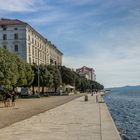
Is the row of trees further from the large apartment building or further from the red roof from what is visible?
the red roof

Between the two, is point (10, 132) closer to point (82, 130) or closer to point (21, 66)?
point (82, 130)

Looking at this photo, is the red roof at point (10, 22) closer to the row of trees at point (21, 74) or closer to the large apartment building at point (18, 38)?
the large apartment building at point (18, 38)

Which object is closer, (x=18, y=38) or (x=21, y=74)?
(x=21, y=74)

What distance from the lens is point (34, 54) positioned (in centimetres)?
12519

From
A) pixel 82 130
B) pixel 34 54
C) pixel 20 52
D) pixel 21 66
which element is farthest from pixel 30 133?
pixel 34 54

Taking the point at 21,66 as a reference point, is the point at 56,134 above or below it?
below

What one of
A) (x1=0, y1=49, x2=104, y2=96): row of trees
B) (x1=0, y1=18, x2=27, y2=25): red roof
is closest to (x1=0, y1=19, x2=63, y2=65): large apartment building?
(x1=0, y1=18, x2=27, y2=25): red roof

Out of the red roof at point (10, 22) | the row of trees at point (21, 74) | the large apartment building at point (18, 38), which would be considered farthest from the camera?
the red roof at point (10, 22)

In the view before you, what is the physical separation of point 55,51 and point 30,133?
16059 centimetres

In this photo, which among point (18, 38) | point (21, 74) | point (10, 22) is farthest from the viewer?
point (10, 22)

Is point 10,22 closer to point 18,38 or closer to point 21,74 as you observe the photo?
point 18,38

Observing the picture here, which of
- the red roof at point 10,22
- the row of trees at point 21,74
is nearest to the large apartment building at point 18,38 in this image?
the red roof at point 10,22

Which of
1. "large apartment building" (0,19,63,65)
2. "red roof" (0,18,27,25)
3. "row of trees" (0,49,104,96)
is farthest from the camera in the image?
"red roof" (0,18,27,25)

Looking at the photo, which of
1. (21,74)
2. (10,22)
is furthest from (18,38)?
(21,74)
